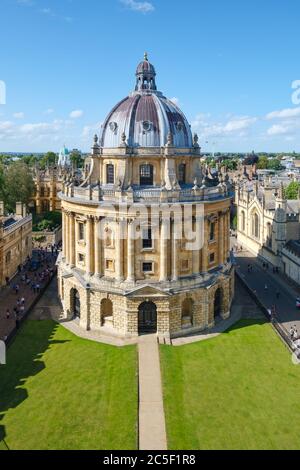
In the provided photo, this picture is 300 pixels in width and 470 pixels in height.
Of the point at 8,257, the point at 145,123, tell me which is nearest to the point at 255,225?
the point at 145,123

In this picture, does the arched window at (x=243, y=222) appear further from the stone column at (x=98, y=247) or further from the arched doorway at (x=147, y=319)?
the stone column at (x=98, y=247)

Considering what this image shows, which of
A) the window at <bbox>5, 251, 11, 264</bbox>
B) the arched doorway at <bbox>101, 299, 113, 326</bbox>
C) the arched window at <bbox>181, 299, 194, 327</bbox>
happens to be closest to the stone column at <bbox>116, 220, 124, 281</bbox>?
the arched doorway at <bbox>101, 299, 113, 326</bbox>

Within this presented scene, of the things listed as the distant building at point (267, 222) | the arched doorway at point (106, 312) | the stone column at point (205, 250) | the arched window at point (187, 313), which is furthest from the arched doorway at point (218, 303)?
the distant building at point (267, 222)

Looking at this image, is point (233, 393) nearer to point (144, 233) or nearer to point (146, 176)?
point (144, 233)

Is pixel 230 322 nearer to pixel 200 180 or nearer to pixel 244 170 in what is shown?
pixel 200 180

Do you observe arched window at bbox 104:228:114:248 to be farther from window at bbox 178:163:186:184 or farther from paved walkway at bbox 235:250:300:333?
paved walkway at bbox 235:250:300:333

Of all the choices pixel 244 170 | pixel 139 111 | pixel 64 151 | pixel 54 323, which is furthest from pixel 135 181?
pixel 64 151
